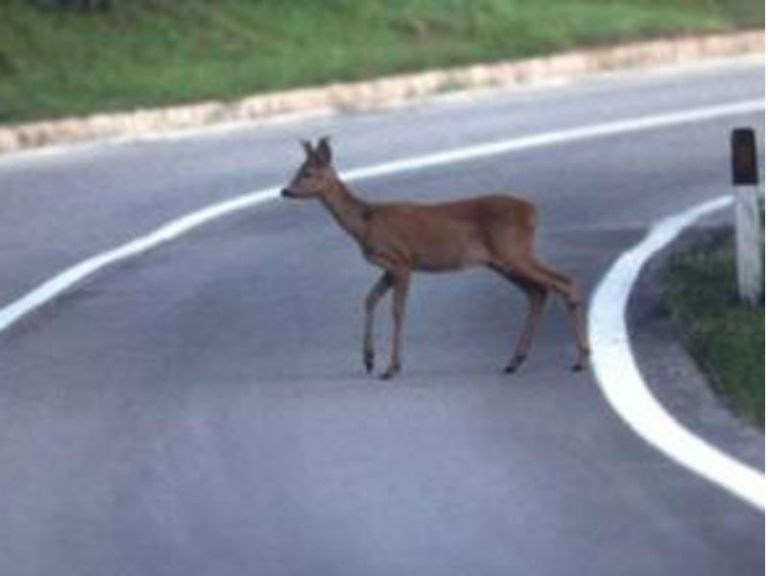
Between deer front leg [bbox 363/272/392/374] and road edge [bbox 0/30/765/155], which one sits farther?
road edge [bbox 0/30/765/155]

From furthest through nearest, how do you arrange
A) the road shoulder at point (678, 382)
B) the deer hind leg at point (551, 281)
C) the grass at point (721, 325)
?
1. the deer hind leg at point (551, 281)
2. the grass at point (721, 325)
3. the road shoulder at point (678, 382)

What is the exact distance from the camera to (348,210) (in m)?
14.2

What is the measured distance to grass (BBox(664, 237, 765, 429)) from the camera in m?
12.7

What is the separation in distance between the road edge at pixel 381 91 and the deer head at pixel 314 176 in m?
13.2

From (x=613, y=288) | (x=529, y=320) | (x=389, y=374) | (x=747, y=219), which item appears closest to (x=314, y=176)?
(x=389, y=374)

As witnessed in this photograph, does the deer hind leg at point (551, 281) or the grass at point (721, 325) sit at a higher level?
the deer hind leg at point (551, 281)

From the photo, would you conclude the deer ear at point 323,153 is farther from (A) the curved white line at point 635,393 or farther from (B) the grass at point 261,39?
(B) the grass at point 261,39

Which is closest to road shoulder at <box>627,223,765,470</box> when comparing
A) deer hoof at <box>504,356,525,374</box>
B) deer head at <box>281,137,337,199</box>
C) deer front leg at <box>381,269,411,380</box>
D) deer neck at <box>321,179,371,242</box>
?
deer hoof at <box>504,356,525,374</box>

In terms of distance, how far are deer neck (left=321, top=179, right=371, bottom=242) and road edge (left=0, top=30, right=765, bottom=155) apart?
43.9 ft

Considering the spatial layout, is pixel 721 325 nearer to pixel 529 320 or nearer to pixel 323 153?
pixel 529 320

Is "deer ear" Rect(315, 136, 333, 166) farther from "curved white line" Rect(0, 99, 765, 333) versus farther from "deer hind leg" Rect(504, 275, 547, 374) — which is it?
"curved white line" Rect(0, 99, 765, 333)

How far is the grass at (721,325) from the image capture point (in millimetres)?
12711

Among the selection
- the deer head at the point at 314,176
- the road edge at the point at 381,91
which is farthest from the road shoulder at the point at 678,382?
the road edge at the point at 381,91

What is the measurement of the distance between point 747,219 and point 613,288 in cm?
172
